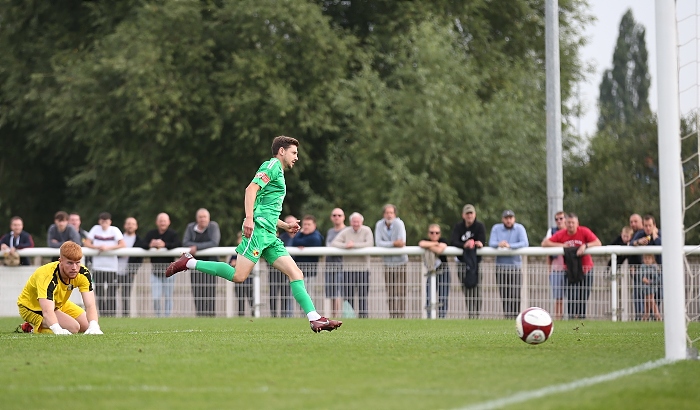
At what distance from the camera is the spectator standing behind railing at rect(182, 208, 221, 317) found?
19969 mm

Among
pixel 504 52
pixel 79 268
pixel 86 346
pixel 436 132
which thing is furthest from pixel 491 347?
pixel 504 52

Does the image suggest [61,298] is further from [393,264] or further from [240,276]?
[393,264]

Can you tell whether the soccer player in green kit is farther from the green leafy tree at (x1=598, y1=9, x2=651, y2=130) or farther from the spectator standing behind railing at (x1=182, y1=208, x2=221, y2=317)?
the green leafy tree at (x1=598, y1=9, x2=651, y2=130)

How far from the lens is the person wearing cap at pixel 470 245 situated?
1891cm

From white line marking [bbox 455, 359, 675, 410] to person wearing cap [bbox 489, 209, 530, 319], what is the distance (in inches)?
381

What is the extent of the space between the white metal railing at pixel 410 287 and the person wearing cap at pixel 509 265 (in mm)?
96

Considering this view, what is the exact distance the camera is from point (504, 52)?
1471 inches

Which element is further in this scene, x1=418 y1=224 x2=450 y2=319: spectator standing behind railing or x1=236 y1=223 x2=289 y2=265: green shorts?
x1=418 y1=224 x2=450 y2=319: spectator standing behind railing

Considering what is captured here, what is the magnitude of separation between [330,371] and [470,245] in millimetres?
10869

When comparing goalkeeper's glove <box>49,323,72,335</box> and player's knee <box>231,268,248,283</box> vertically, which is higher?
player's knee <box>231,268,248,283</box>

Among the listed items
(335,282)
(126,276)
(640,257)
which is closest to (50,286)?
(335,282)

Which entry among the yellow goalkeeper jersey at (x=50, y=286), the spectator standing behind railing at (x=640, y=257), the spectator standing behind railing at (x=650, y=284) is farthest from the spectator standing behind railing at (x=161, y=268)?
the spectator standing behind railing at (x=650, y=284)

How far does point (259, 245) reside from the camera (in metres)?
11.9

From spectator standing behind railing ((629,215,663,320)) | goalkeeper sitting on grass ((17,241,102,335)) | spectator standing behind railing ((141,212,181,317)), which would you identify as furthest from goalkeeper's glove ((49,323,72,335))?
spectator standing behind railing ((629,215,663,320))
